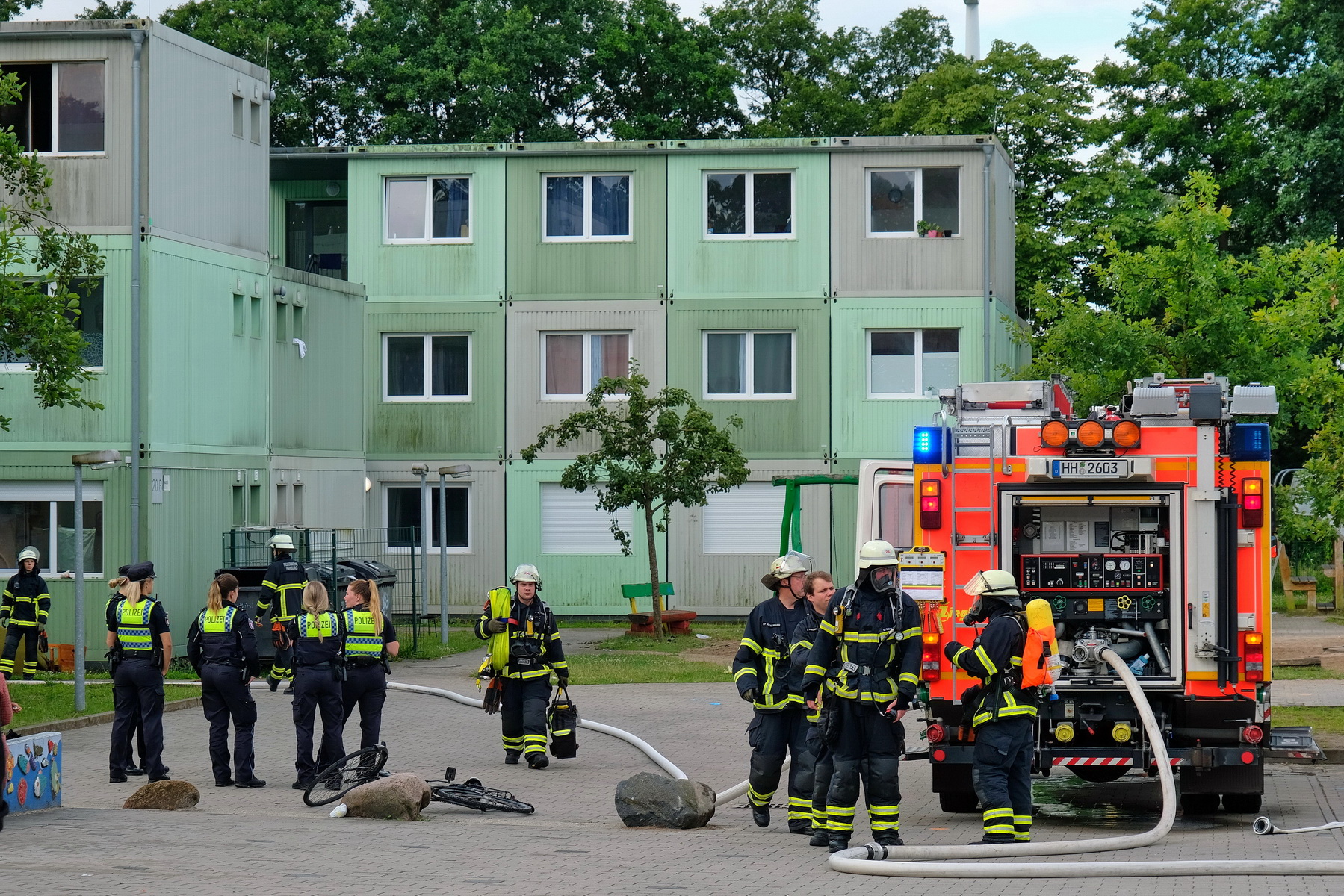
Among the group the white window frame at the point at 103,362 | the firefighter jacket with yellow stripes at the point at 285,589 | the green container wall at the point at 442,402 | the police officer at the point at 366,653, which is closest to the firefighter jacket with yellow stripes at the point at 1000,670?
the police officer at the point at 366,653

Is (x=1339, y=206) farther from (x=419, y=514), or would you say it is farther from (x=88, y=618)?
(x=88, y=618)

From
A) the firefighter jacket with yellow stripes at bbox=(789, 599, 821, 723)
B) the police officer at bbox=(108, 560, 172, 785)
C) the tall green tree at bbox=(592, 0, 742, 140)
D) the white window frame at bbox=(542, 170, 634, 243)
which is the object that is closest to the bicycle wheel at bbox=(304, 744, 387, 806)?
the police officer at bbox=(108, 560, 172, 785)

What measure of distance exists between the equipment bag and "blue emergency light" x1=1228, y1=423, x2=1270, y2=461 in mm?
6243

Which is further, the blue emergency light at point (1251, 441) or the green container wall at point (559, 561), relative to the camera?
the green container wall at point (559, 561)

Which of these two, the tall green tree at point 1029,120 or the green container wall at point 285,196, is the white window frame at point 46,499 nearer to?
the green container wall at point 285,196

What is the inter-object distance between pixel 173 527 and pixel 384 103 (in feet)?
82.2

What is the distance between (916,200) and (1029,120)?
1163 cm

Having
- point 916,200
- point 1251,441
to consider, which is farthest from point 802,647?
point 916,200

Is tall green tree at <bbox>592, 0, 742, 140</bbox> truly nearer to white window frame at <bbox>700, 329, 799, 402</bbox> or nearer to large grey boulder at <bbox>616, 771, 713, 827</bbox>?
white window frame at <bbox>700, 329, 799, 402</bbox>

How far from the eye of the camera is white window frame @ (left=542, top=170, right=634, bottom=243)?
32375 mm

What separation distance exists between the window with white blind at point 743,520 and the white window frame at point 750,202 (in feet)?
A: 15.2

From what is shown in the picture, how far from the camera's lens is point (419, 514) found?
33250 millimetres

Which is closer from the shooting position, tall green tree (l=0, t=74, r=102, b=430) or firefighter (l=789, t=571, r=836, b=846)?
firefighter (l=789, t=571, r=836, b=846)

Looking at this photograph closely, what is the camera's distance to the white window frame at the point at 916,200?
31641 mm
